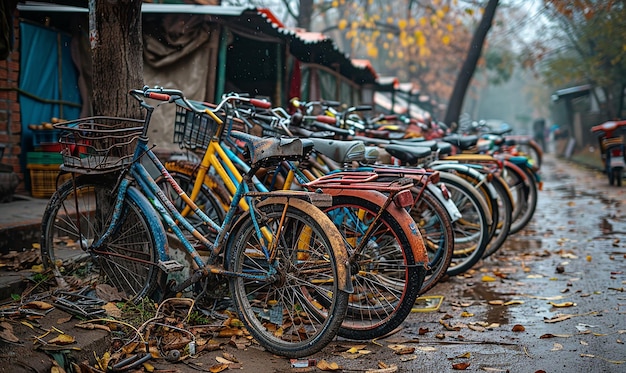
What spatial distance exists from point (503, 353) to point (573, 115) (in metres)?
33.3

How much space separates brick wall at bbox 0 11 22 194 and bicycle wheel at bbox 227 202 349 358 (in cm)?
536

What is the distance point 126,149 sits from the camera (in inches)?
172

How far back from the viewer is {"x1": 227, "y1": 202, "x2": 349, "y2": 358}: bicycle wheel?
10.8 ft

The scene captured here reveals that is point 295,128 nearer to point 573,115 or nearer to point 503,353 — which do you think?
point 503,353

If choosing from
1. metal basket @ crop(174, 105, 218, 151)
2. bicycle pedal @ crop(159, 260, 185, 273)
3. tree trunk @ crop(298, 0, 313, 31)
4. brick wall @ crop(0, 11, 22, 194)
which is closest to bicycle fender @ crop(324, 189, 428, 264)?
bicycle pedal @ crop(159, 260, 185, 273)

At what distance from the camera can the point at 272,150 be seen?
3617 mm

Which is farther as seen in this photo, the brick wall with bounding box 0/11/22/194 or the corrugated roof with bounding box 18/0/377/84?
the corrugated roof with bounding box 18/0/377/84

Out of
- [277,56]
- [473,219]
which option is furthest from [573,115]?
[473,219]

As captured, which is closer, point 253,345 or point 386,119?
point 253,345

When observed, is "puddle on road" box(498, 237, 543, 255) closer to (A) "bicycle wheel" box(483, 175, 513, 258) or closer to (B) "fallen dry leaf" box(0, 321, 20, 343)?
(A) "bicycle wheel" box(483, 175, 513, 258)

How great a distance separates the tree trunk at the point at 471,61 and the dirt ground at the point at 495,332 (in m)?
8.11

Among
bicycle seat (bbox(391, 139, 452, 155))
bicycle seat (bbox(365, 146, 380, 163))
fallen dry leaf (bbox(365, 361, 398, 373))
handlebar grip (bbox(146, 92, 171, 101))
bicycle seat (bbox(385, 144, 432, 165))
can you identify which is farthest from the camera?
bicycle seat (bbox(391, 139, 452, 155))

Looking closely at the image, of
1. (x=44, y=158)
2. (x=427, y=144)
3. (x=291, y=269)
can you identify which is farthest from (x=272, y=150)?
(x=44, y=158)

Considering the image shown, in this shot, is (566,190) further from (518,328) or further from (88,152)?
(88,152)
